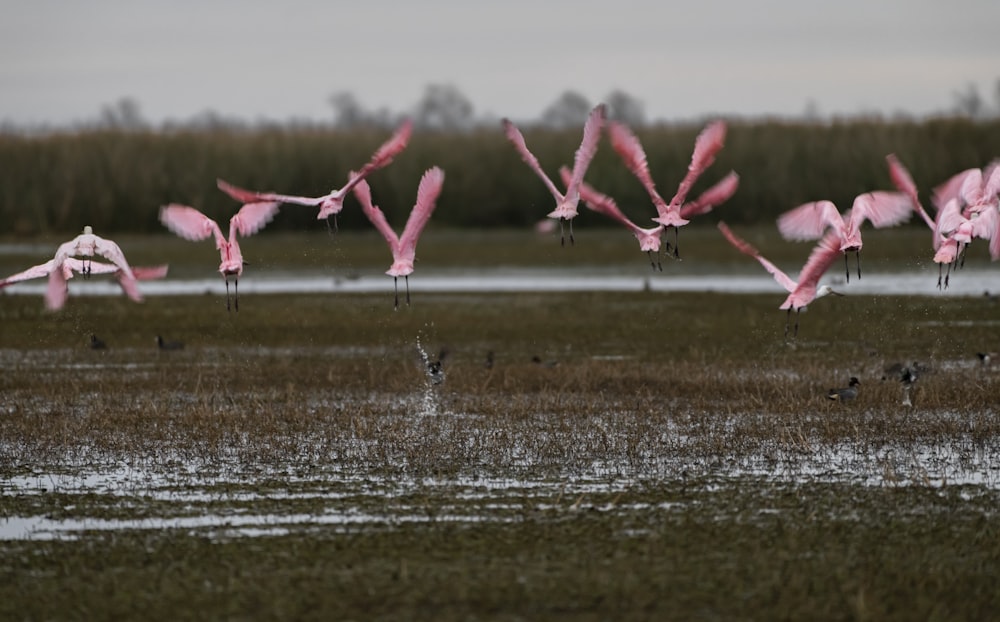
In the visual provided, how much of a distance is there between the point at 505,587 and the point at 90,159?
38301 millimetres

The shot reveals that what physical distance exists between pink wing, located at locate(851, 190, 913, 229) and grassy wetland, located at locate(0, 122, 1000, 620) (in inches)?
70.0

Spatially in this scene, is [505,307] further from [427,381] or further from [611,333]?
[427,381]

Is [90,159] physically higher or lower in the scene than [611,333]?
higher

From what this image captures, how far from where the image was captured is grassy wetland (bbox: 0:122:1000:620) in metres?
9.34

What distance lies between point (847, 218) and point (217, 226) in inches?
212

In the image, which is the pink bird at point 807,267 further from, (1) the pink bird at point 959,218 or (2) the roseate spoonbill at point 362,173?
(2) the roseate spoonbill at point 362,173

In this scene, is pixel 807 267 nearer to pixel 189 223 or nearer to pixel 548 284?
pixel 189 223

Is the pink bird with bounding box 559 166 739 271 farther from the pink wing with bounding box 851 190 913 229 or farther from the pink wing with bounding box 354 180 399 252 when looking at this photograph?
the pink wing with bounding box 354 180 399 252

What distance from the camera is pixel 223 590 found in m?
9.31

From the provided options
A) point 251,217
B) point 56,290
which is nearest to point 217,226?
point 251,217

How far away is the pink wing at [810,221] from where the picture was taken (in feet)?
45.4

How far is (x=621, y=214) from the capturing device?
1364 cm

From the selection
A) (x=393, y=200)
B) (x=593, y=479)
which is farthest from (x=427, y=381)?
(x=393, y=200)

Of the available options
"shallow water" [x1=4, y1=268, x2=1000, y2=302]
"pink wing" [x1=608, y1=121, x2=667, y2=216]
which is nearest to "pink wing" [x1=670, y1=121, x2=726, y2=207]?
"pink wing" [x1=608, y1=121, x2=667, y2=216]
